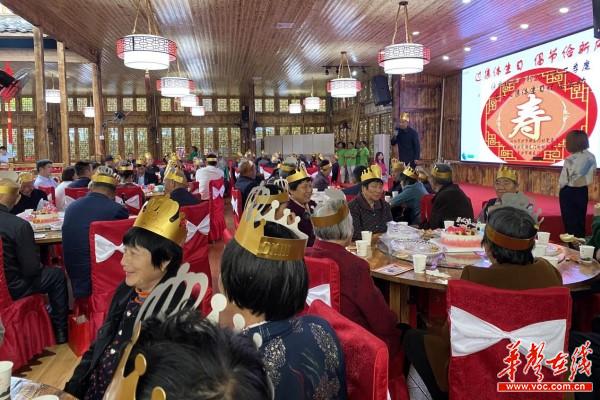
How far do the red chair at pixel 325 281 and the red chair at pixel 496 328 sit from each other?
451 mm

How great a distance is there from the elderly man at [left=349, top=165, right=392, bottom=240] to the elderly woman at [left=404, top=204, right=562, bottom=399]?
5.75ft

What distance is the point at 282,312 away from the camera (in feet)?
4.12

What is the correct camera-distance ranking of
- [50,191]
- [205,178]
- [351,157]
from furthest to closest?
1. [351,157]
2. [205,178]
3. [50,191]

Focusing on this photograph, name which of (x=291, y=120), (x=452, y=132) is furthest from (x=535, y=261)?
(x=291, y=120)

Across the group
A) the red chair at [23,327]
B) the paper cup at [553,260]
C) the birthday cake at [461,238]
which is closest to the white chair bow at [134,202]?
the red chair at [23,327]

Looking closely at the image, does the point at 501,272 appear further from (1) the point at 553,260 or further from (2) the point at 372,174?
(2) the point at 372,174

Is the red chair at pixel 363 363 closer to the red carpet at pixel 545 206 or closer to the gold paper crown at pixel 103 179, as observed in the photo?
the gold paper crown at pixel 103 179

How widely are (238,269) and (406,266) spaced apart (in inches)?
67.9

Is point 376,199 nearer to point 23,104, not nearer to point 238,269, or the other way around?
point 238,269

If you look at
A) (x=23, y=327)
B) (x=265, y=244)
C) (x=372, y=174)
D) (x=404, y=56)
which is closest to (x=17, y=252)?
(x=23, y=327)

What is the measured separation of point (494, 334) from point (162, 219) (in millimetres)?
1381

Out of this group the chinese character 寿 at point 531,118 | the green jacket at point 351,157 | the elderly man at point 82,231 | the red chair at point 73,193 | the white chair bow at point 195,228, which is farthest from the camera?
the green jacket at point 351,157

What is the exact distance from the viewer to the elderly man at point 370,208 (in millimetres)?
3979

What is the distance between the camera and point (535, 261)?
216 centimetres
